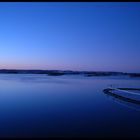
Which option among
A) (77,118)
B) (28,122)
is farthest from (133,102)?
(28,122)

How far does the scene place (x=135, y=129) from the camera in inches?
209

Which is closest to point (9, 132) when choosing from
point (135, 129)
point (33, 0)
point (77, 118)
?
point (77, 118)

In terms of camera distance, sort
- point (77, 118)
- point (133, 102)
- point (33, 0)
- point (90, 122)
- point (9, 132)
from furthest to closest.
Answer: point (133, 102) < point (77, 118) < point (90, 122) < point (9, 132) < point (33, 0)

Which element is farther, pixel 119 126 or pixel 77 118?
pixel 77 118

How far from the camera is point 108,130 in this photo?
5.16 m

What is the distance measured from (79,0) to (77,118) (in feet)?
17.8

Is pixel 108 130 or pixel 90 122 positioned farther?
pixel 90 122

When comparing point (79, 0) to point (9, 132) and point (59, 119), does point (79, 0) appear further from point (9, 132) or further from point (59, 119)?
point (59, 119)

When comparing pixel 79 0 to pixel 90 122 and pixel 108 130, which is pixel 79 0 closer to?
pixel 108 130

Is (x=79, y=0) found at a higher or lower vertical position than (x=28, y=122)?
higher

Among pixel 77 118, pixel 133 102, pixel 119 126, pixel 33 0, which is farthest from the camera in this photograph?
pixel 133 102

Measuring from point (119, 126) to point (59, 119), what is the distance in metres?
1.67

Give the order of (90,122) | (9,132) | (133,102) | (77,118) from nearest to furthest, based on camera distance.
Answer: (9,132) → (90,122) → (77,118) → (133,102)

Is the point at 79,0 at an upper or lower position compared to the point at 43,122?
upper
